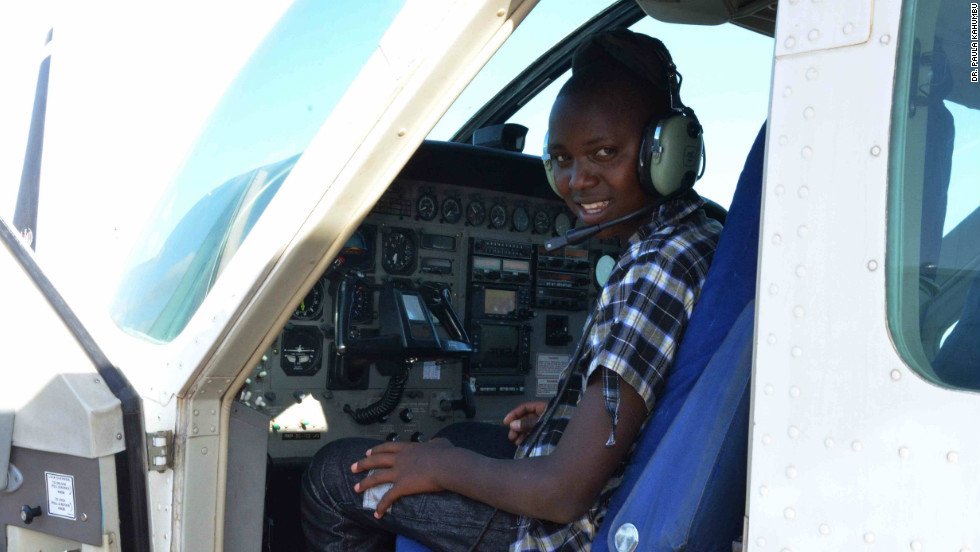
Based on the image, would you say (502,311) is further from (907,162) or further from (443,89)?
(907,162)

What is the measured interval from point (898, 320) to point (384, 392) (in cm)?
214

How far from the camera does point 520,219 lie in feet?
9.89

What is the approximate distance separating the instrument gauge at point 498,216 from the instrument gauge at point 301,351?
76cm

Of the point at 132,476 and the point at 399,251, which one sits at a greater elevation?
the point at 399,251

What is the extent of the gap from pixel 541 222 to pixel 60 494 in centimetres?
204

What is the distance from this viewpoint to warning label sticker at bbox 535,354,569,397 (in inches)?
122

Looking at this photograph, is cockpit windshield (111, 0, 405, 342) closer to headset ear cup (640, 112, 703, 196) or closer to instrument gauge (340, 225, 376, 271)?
headset ear cup (640, 112, 703, 196)

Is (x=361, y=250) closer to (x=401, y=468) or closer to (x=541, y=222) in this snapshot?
(x=541, y=222)

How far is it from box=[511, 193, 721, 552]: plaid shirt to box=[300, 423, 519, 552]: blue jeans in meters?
0.06

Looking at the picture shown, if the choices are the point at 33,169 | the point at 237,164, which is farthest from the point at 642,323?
the point at 33,169

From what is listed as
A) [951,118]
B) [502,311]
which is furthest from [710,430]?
[502,311]

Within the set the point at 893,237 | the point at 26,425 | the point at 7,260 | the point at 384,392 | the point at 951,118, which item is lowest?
the point at 384,392

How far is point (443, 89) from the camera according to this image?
40.4 inches

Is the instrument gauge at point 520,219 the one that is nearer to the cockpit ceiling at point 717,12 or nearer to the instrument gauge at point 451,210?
the instrument gauge at point 451,210
